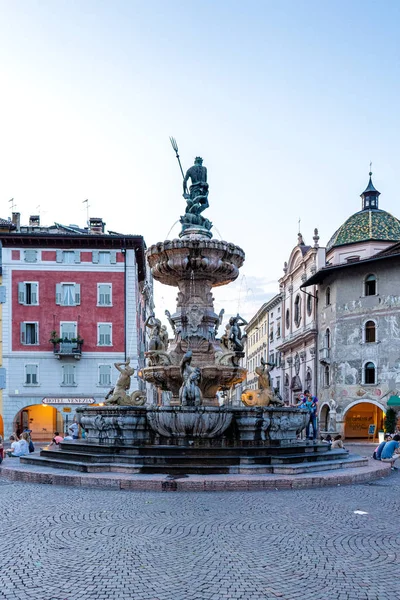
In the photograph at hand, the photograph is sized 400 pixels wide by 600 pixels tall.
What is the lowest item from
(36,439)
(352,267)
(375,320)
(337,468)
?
(36,439)

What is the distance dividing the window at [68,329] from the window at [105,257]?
15.6 ft

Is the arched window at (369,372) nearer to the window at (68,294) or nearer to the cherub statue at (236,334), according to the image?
the window at (68,294)

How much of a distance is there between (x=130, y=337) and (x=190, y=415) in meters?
Answer: 29.9

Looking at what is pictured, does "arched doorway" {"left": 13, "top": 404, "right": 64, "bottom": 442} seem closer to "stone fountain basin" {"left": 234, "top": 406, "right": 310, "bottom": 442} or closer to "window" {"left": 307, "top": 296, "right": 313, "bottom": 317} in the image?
"window" {"left": 307, "top": 296, "right": 313, "bottom": 317}

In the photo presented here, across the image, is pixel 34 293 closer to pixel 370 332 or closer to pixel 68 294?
pixel 68 294

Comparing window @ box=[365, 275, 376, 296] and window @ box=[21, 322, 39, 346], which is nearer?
window @ box=[365, 275, 376, 296]

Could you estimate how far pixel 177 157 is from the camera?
67.3 feet

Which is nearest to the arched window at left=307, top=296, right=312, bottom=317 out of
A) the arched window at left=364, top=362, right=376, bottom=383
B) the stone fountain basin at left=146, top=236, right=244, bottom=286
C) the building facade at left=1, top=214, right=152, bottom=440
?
the arched window at left=364, top=362, right=376, bottom=383

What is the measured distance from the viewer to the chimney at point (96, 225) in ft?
157

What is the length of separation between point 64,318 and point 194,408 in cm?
3091

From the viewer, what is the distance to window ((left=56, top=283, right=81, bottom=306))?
1693 inches

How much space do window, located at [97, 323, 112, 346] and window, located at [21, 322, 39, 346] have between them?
4.25m

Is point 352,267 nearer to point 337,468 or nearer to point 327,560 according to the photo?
point 337,468

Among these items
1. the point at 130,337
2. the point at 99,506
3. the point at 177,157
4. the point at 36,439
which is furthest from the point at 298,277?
the point at 99,506
